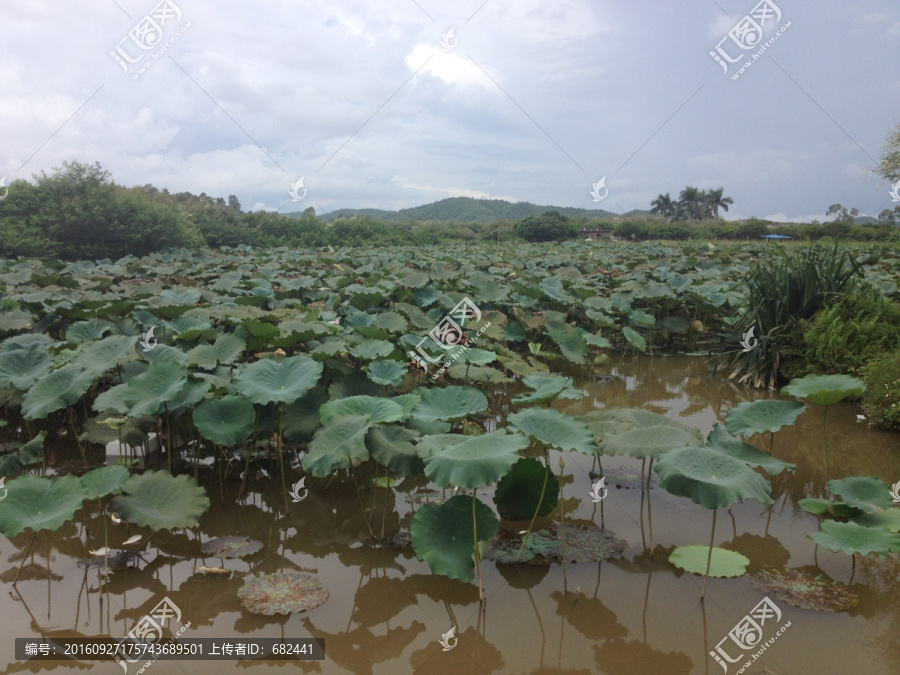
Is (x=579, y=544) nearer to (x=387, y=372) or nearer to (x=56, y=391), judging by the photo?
(x=387, y=372)

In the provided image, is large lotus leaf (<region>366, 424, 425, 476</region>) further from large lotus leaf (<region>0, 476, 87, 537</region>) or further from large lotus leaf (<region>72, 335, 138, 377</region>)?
large lotus leaf (<region>72, 335, 138, 377</region>)

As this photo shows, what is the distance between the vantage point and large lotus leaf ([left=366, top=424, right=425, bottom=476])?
2.75m

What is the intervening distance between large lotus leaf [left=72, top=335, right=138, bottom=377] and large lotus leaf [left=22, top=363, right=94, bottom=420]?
0.32ft

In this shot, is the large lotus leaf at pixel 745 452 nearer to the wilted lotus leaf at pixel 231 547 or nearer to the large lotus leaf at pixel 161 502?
the wilted lotus leaf at pixel 231 547

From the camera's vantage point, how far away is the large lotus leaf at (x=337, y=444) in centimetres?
266

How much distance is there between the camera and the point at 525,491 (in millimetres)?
3002

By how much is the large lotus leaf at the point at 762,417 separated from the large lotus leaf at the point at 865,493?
399mm

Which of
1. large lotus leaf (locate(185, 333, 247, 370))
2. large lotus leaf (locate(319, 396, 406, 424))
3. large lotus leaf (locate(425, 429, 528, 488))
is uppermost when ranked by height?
→ large lotus leaf (locate(185, 333, 247, 370))

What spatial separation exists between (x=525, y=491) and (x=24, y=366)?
337 cm

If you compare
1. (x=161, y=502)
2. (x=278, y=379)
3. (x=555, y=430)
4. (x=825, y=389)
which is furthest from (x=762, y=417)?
(x=161, y=502)

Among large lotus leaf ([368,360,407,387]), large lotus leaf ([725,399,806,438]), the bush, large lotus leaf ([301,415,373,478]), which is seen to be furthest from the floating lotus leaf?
the bush

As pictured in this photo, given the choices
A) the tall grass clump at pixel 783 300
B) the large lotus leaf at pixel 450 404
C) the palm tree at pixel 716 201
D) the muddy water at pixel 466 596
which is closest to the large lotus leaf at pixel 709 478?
the muddy water at pixel 466 596

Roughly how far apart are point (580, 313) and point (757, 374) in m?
2.71

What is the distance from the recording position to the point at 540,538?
3.08 m
